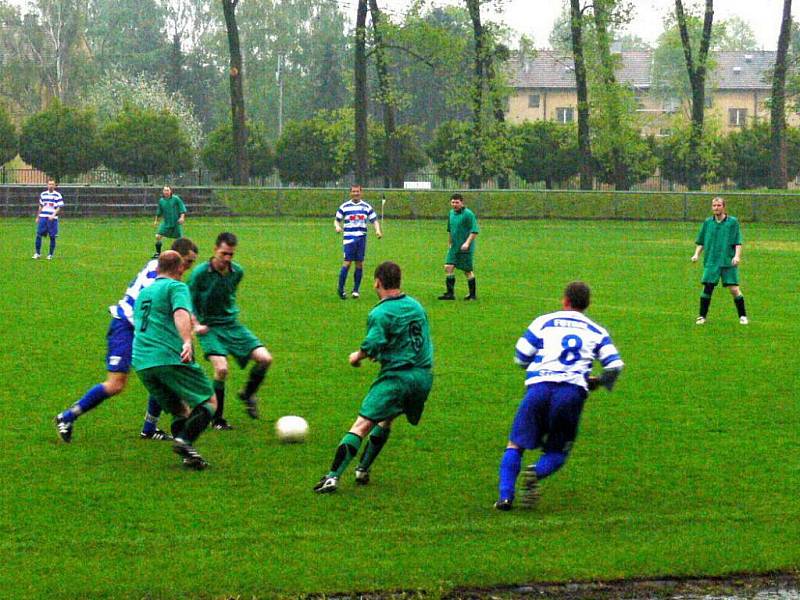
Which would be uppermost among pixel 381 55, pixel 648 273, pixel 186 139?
pixel 381 55

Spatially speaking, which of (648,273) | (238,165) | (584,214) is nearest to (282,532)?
(648,273)

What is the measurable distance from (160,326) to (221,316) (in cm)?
165

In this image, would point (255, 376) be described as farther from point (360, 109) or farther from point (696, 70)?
point (696, 70)

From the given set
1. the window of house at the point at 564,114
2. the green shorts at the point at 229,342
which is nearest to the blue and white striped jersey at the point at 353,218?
the green shorts at the point at 229,342

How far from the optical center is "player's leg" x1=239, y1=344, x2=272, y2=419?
10758mm

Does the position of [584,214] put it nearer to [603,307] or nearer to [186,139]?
[186,139]

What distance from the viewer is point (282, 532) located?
7.64 m

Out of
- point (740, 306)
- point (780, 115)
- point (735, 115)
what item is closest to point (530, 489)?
point (740, 306)

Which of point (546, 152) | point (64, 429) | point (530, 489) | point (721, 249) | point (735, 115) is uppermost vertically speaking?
point (735, 115)

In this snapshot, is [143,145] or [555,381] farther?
[143,145]

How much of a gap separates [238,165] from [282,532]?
5403cm

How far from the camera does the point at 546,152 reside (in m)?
67.4

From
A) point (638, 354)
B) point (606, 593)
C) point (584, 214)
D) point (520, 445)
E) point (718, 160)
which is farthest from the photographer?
point (718, 160)

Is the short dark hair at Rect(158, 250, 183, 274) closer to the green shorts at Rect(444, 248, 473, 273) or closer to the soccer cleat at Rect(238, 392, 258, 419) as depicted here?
the soccer cleat at Rect(238, 392, 258, 419)
